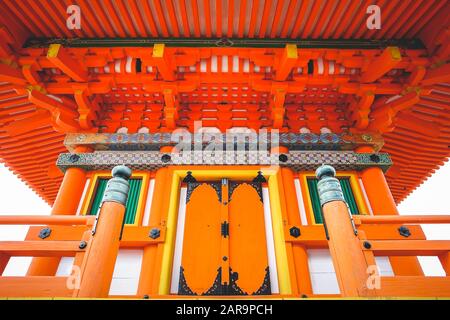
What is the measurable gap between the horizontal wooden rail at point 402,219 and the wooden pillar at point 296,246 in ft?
4.68

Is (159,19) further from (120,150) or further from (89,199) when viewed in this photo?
(89,199)

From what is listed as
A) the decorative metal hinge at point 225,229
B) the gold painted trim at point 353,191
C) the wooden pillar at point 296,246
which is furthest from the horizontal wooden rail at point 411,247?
the decorative metal hinge at point 225,229

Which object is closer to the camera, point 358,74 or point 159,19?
point 159,19

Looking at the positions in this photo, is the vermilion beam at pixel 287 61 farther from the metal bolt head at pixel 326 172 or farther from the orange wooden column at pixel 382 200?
the metal bolt head at pixel 326 172

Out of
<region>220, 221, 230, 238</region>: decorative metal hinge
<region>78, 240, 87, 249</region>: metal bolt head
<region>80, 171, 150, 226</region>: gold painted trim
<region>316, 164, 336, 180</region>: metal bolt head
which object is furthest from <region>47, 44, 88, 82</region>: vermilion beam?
<region>316, 164, 336, 180</region>: metal bolt head

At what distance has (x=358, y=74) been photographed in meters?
5.19

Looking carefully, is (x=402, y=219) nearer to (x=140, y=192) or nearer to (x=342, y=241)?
(x=342, y=241)

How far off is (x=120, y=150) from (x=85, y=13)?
2277 mm

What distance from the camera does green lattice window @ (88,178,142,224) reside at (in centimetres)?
475

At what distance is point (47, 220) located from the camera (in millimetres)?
3121

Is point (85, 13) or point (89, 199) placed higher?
point (85, 13)

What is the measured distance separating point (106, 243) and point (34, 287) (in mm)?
718

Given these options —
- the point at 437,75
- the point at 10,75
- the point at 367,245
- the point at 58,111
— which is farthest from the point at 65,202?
the point at 437,75
